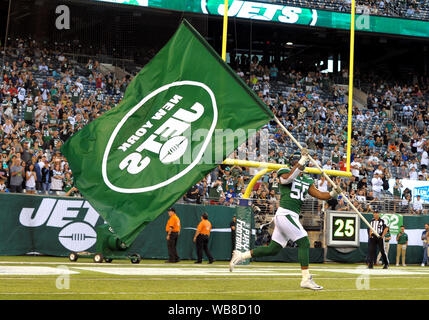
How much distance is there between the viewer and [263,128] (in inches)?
1033

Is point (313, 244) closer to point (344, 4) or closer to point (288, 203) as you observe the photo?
point (288, 203)

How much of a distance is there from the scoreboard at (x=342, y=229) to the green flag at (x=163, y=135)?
13091mm

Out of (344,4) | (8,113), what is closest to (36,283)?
(8,113)

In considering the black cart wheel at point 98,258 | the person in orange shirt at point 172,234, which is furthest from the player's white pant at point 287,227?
the person in orange shirt at point 172,234

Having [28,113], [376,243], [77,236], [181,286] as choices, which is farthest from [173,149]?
[28,113]

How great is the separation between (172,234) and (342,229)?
20.9 ft

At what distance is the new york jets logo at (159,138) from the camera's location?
28.7ft

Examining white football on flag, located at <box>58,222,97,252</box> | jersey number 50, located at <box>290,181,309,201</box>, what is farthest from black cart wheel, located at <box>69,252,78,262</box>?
jersey number 50, located at <box>290,181,309,201</box>

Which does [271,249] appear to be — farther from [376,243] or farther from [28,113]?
[28,113]

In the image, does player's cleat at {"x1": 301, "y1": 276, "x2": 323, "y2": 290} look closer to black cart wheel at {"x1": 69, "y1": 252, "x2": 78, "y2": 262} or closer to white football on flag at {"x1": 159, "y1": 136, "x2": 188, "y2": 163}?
white football on flag at {"x1": 159, "y1": 136, "x2": 188, "y2": 163}

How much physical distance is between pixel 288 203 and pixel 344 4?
24678 millimetres

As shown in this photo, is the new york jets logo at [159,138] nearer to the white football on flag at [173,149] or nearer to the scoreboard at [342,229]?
the white football on flag at [173,149]

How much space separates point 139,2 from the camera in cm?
2850

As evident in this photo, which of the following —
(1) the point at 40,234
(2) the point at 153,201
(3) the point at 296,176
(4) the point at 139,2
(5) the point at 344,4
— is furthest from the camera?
(5) the point at 344,4
